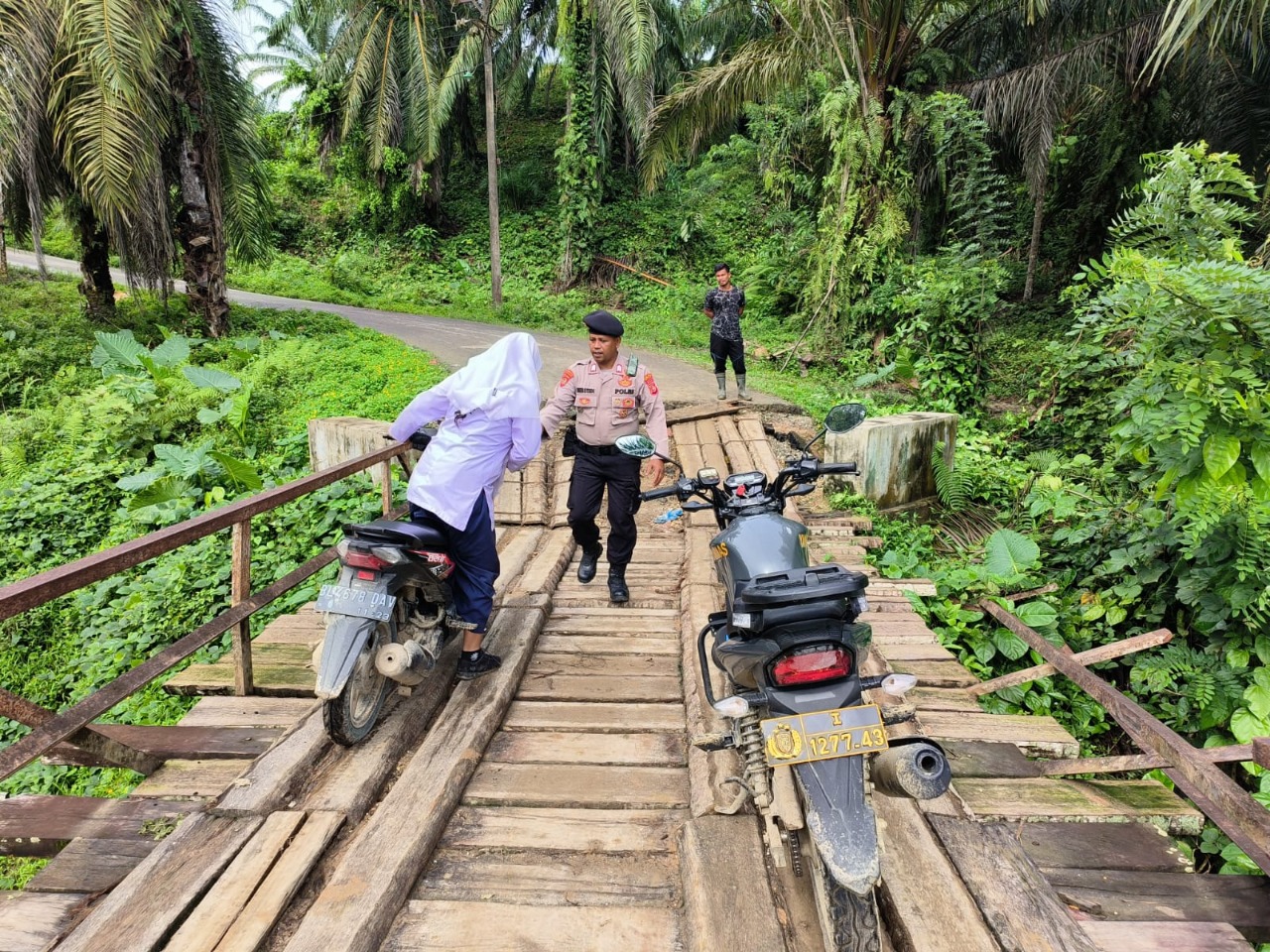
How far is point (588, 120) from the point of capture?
58.9 feet

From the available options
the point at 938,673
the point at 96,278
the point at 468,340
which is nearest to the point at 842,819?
the point at 938,673

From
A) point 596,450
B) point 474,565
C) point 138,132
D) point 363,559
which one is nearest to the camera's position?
point 363,559

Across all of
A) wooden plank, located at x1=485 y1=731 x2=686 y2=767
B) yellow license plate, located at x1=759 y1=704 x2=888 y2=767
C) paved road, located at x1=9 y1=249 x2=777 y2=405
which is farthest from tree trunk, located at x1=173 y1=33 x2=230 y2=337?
yellow license plate, located at x1=759 y1=704 x2=888 y2=767

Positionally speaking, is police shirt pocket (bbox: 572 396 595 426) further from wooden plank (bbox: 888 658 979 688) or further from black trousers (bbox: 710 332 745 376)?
black trousers (bbox: 710 332 745 376)

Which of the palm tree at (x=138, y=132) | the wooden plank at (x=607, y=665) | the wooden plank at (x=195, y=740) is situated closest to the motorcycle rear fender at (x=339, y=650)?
the wooden plank at (x=195, y=740)

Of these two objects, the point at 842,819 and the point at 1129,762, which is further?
the point at 1129,762

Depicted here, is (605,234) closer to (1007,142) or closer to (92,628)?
(1007,142)

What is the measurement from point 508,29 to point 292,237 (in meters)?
10.0

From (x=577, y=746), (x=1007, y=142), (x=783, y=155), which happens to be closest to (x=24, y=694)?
(x=577, y=746)

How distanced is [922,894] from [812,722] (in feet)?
2.11

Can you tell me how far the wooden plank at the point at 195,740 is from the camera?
299 centimetres

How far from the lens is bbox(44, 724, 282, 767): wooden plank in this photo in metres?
2.99

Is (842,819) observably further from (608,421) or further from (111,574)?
(608,421)

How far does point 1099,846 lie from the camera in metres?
2.55
